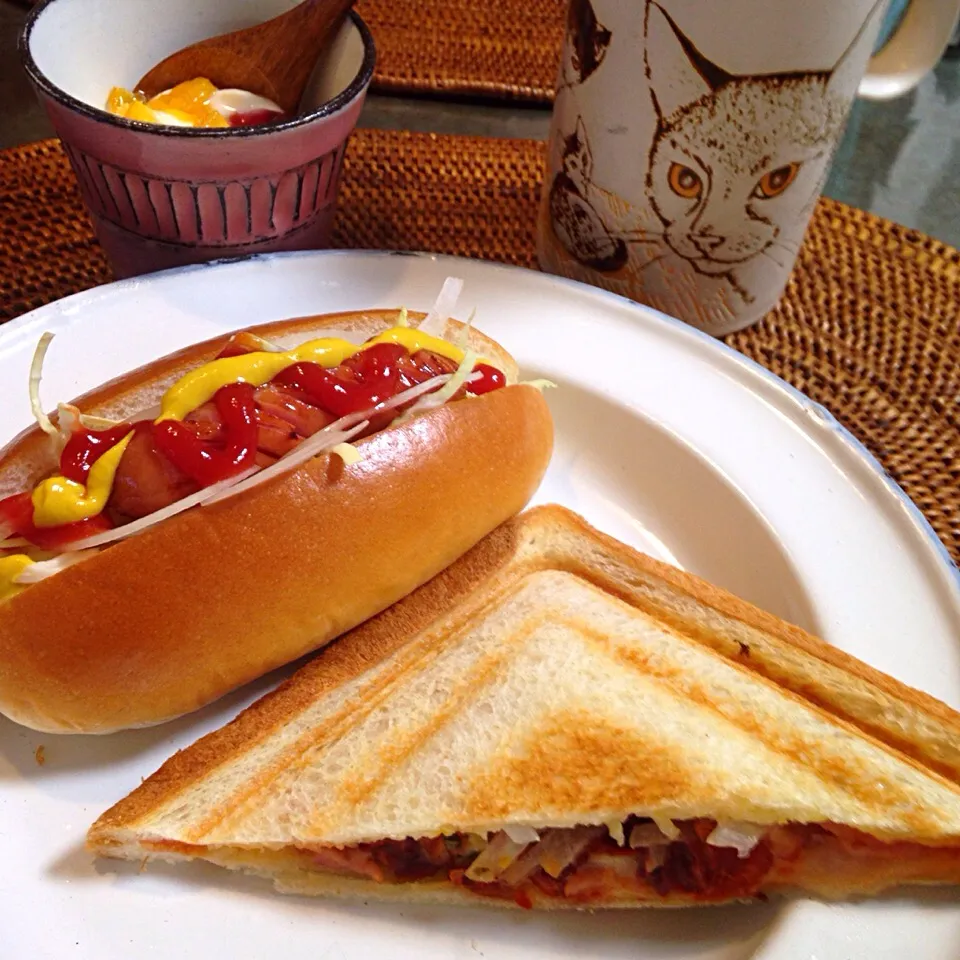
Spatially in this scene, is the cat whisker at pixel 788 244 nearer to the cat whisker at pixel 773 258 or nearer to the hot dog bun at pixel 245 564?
the cat whisker at pixel 773 258

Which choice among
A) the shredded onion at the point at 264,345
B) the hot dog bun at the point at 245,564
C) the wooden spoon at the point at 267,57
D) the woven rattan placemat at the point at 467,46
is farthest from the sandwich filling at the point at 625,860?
the woven rattan placemat at the point at 467,46

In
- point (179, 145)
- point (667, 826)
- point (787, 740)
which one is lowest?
point (667, 826)

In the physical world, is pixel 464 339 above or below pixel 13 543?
above

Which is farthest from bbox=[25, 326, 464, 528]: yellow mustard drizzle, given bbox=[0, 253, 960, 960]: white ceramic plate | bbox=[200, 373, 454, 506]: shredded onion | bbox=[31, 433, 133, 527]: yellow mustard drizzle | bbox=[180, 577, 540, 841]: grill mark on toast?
bbox=[180, 577, 540, 841]: grill mark on toast

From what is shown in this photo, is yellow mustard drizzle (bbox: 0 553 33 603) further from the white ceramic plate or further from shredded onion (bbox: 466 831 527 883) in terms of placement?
shredded onion (bbox: 466 831 527 883)

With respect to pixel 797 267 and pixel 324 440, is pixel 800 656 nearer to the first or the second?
pixel 324 440

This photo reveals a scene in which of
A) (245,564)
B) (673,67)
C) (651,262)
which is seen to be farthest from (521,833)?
(673,67)

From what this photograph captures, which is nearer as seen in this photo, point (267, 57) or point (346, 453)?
point (346, 453)
